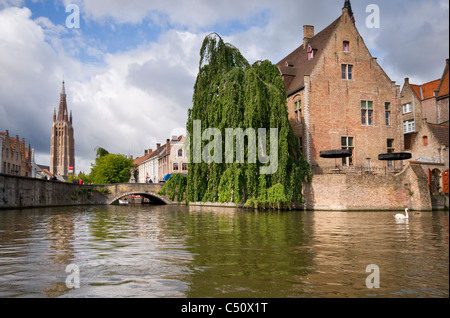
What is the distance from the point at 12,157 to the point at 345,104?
4242 centimetres

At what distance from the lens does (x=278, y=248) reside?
8.43 metres

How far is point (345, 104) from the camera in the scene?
3058 cm

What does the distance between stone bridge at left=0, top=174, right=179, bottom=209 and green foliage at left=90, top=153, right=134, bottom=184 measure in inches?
1122

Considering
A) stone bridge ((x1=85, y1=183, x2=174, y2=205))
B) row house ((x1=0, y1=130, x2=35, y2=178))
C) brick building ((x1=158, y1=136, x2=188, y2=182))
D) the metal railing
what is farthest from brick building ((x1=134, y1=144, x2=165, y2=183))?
the metal railing

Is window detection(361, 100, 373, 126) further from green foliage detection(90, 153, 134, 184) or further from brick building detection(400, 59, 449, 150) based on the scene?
green foliage detection(90, 153, 134, 184)

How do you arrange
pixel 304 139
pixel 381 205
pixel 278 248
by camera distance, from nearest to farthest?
1. pixel 278 248
2. pixel 381 205
3. pixel 304 139

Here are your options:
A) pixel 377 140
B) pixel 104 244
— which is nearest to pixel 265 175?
pixel 377 140

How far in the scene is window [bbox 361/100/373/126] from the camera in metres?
31.1

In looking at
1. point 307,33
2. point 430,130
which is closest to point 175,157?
point 307,33

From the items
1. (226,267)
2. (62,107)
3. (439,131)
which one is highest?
(62,107)

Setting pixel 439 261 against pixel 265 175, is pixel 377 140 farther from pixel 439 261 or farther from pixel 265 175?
pixel 439 261

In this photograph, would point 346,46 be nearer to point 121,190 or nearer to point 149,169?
point 121,190

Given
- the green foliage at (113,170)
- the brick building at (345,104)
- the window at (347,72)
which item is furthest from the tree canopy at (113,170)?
the window at (347,72)
